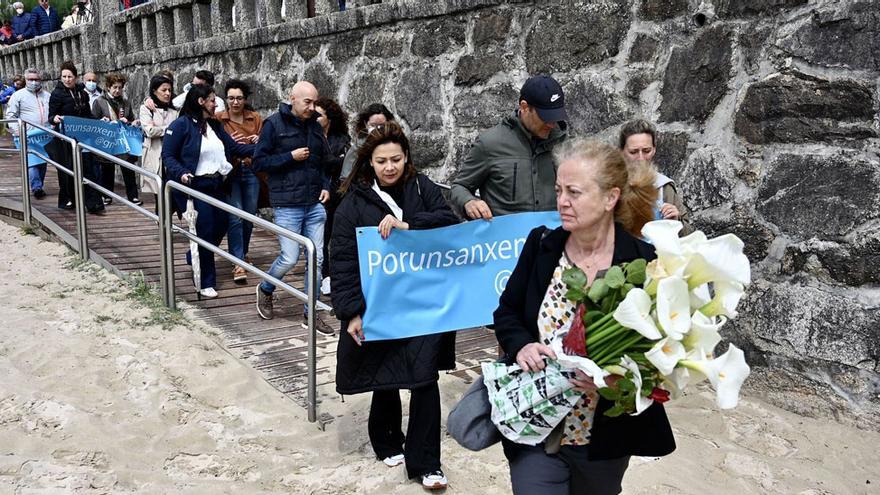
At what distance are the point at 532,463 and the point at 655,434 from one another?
388 mm

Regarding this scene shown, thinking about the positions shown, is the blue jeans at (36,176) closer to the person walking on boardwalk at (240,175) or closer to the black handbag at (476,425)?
the person walking on boardwalk at (240,175)

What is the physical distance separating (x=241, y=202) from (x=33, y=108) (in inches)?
182

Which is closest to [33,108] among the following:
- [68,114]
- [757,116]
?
[68,114]

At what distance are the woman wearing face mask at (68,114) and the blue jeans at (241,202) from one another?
2.82 meters

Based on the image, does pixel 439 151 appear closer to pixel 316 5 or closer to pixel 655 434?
pixel 316 5

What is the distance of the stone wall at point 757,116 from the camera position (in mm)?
4105

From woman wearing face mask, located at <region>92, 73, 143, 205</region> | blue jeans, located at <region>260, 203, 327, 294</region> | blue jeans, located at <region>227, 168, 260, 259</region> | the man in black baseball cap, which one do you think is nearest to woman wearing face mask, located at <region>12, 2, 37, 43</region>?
woman wearing face mask, located at <region>92, 73, 143, 205</region>

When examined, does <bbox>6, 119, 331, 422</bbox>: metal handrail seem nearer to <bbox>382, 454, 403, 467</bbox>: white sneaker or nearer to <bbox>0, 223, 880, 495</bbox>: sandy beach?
<bbox>0, 223, 880, 495</bbox>: sandy beach

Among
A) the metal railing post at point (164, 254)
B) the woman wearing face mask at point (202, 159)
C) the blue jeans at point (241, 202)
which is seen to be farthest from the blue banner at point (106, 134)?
the metal railing post at point (164, 254)

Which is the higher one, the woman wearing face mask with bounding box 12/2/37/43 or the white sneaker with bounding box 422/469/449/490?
the woman wearing face mask with bounding box 12/2/37/43

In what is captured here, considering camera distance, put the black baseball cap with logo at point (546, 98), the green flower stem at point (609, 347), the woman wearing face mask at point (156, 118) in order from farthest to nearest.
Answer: the woman wearing face mask at point (156, 118)
the black baseball cap with logo at point (546, 98)
the green flower stem at point (609, 347)

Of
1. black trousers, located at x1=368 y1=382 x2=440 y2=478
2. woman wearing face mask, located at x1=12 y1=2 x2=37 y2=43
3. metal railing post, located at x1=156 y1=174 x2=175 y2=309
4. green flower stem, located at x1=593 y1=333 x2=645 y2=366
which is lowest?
black trousers, located at x1=368 y1=382 x2=440 y2=478

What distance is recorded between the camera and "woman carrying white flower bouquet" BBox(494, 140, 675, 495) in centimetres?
239

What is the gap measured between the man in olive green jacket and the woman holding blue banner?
1.98 feet
